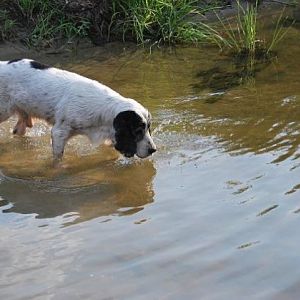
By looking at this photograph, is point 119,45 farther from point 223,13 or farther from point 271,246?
point 271,246

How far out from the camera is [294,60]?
9352 mm

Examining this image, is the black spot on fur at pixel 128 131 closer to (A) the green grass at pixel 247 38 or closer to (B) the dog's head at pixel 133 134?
(B) the dog's head at pixel 133 134

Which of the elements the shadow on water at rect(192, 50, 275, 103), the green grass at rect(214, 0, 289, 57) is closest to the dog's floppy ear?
the shadow on water at rect(192, 50, 275, 103)

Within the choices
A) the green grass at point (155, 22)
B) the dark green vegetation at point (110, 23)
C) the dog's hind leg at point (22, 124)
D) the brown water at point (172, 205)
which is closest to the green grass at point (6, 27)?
the dark green vegetation at point (110, 23)

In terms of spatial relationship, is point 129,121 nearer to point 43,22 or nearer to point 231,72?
point 231,72

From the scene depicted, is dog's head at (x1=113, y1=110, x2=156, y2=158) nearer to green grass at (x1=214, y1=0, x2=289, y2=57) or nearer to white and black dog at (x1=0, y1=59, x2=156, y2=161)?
white and black dog at (x1=0, y1=59, x2=156, y2=161)

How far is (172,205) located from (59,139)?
1.66m

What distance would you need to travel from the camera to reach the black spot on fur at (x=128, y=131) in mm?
5934

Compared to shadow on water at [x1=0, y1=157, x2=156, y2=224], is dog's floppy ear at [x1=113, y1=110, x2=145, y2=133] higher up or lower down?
higher up

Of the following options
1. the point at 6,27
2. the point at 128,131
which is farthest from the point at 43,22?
the point at 128,131

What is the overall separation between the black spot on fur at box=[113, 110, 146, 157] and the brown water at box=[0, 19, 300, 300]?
8.2 inches

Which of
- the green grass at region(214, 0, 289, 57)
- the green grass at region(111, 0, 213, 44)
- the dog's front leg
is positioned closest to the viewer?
the dog's front leg

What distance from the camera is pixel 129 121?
596cm

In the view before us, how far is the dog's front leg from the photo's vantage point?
6.34m
